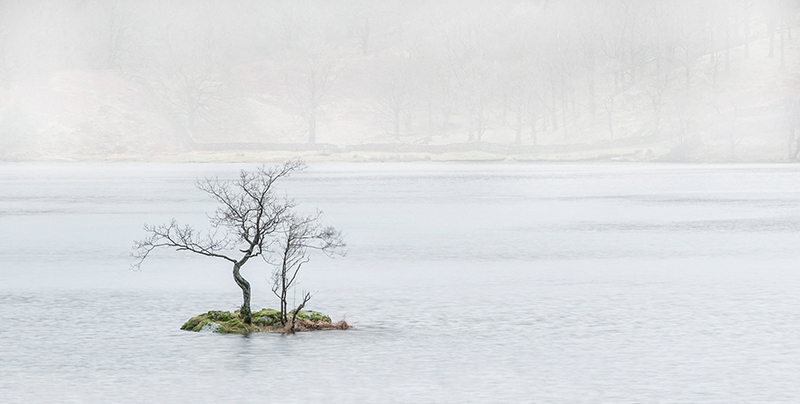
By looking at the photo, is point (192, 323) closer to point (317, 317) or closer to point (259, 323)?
point (259, 323)

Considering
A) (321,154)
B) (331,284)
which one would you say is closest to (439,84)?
(321,154)

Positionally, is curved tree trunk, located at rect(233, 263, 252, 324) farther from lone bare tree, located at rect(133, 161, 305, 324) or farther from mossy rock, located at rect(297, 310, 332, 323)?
mossy rock, located at rect(297, 310, 332, 323)

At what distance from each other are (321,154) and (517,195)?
91.9 meters

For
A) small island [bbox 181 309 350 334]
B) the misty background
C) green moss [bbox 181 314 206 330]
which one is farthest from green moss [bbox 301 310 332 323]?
the misty background

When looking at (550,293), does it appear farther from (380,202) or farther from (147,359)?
(380,202)

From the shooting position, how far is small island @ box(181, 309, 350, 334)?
29.5 meters

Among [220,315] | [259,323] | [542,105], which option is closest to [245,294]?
[259,323]

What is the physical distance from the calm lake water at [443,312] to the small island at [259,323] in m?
0.53

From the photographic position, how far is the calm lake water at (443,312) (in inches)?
904

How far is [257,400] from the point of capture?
21.8 metres

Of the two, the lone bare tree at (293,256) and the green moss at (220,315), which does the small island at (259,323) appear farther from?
the lone bare tree at (293,256)

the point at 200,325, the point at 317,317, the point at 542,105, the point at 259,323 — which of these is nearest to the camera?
the point at 200,325

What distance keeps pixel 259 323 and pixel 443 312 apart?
19.5ft

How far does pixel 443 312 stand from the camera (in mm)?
32844
